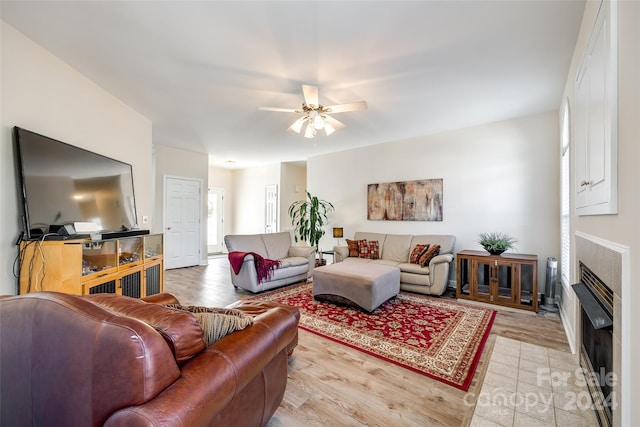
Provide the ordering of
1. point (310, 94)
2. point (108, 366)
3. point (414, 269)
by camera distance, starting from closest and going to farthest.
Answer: point (108, 366), point (310, 94), point (414, 269)

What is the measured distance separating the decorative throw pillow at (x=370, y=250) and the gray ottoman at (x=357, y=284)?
1001mm

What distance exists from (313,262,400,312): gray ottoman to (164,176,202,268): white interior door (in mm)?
3815

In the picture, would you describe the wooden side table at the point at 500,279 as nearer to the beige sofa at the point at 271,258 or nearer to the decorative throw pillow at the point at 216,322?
the beige sofa at the point at 271,258

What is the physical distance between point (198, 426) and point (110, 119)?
3671mm

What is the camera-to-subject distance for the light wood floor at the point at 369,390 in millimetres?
1562

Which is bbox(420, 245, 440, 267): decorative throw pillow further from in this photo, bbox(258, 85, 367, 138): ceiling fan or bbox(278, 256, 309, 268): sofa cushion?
bbox(258, 85, 367, 138): ceiling fan

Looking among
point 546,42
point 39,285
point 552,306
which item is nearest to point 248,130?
point 39,285

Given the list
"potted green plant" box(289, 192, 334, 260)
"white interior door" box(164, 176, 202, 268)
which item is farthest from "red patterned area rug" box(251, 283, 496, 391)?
"white interior door" box(164, 176, 202, 268)

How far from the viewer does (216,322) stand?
1.18m

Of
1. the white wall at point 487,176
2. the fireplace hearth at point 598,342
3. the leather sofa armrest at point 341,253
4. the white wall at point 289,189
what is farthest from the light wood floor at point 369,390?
the white wall at point 289,189

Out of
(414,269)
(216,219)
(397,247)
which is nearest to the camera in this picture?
(414,269)

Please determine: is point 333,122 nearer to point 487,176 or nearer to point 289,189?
point 487,176

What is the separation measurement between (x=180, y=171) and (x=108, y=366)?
19.3 feet

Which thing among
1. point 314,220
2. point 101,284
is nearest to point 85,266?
point 101,284
